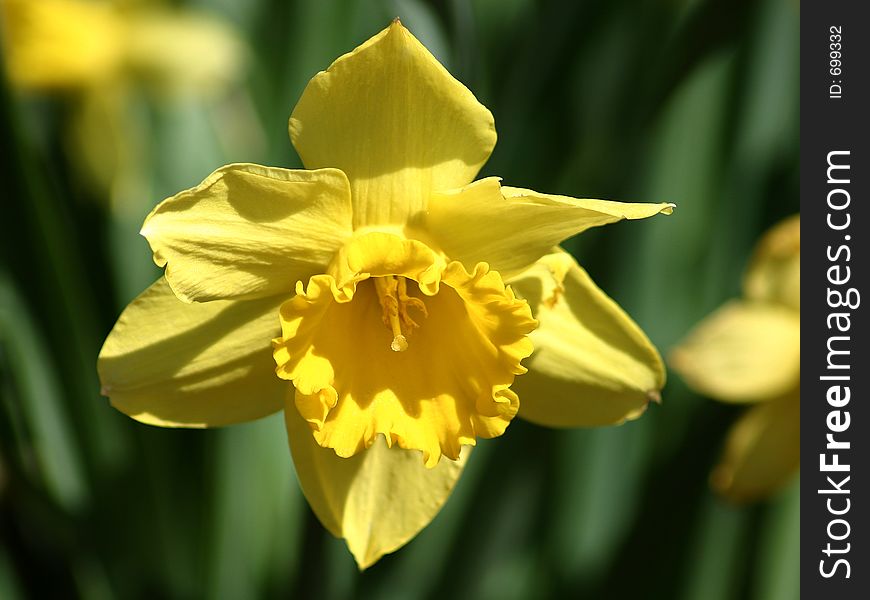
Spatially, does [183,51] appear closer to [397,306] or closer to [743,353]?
[397,306]

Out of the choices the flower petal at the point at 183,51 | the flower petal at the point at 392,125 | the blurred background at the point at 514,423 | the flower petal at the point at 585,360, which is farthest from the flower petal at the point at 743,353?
the flower petal at the point at 183,51

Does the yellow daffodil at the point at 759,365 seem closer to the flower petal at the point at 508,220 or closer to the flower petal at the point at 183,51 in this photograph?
the flower petal at the point at 508,220

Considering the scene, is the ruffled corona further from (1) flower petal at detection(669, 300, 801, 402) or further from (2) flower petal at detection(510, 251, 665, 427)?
(1) flower petal at detection(669, 300, 801, 402)

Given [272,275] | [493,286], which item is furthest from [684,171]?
[272,275]

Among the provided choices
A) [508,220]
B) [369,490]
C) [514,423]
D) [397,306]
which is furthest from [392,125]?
[514,423]

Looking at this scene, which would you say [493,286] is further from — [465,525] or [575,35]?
[465,525]
